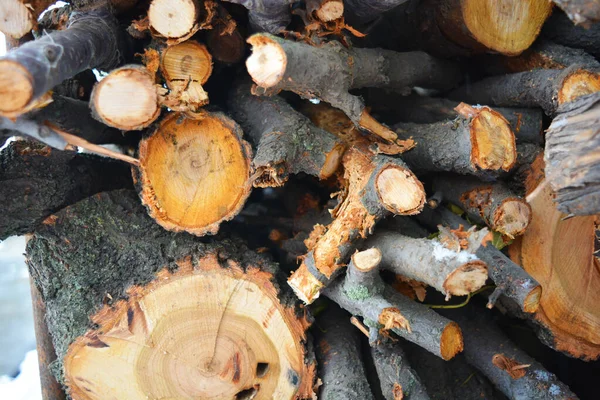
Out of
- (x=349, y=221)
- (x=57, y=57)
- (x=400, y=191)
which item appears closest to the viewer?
(x=57, y=57)

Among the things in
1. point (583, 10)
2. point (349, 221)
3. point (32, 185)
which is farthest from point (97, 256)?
point (583, 10)

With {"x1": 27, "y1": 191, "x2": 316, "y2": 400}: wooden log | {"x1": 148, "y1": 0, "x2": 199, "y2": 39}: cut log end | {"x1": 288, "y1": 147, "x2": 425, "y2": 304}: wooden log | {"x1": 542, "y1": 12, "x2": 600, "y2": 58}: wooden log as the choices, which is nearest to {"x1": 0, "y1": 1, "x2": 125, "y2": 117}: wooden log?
{"x1": 148, "y1": 0, "x2": 199, "y2": 39}: cut log end

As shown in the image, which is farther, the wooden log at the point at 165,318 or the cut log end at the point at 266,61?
the wooden log at the point at 165,318

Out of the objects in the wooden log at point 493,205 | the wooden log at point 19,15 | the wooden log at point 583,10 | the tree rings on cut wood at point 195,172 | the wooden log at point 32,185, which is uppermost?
the wooden log at point 583,10

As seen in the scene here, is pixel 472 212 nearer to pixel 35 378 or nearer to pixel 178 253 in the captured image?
pixel 178 253

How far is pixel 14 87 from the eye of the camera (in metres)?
1.01

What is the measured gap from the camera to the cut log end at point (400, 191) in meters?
1.23

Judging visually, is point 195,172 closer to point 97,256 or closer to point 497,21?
point 97,256

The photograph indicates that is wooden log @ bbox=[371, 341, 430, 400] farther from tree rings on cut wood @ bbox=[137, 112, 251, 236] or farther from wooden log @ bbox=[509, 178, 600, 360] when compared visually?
tree rings on cut wood @ bbox=[137, 112, 251, 236]

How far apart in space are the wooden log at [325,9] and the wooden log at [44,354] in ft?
4.24

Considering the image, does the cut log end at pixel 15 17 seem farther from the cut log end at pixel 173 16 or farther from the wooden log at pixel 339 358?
the wooden log at pixel 339 358

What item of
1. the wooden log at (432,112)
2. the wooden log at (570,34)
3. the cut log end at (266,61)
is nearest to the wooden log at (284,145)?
the cut log end at (266,61)

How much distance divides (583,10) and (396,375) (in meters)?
0.94

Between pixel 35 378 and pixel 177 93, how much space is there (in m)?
1.76
